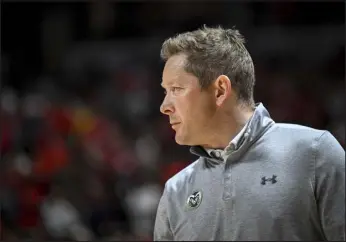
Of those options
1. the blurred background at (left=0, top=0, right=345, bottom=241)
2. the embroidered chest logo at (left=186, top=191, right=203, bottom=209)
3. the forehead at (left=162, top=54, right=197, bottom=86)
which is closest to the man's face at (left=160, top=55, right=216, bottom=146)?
the forehead at (left=162, top=54, right=197, bottom=86)

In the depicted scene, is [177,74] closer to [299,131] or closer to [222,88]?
[222,88]

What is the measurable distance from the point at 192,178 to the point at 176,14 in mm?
4709

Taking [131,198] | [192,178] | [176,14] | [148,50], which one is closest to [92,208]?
[131,198]

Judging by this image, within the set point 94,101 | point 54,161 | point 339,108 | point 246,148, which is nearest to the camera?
point 246,148

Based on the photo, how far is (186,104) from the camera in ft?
5.62

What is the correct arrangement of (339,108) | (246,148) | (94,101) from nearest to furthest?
(246,148) → (339,108) → (94,101)

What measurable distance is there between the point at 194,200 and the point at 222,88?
0.27 meters

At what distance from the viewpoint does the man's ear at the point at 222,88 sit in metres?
1.73

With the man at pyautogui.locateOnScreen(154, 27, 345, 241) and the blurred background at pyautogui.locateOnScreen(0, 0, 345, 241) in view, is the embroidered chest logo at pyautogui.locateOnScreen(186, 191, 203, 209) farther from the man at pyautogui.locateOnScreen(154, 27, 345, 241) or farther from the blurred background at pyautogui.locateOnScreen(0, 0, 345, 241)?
the blurred background at pyautogui.locateOnScreen(0, 0, 345, 241)

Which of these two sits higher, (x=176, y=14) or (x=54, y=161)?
(x=176, y=14)

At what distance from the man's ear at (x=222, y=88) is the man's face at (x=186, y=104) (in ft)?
0.05

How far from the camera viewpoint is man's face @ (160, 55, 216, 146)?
1.72 metres

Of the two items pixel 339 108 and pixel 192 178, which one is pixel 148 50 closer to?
pixel 339 108

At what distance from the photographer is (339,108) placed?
541 cm
